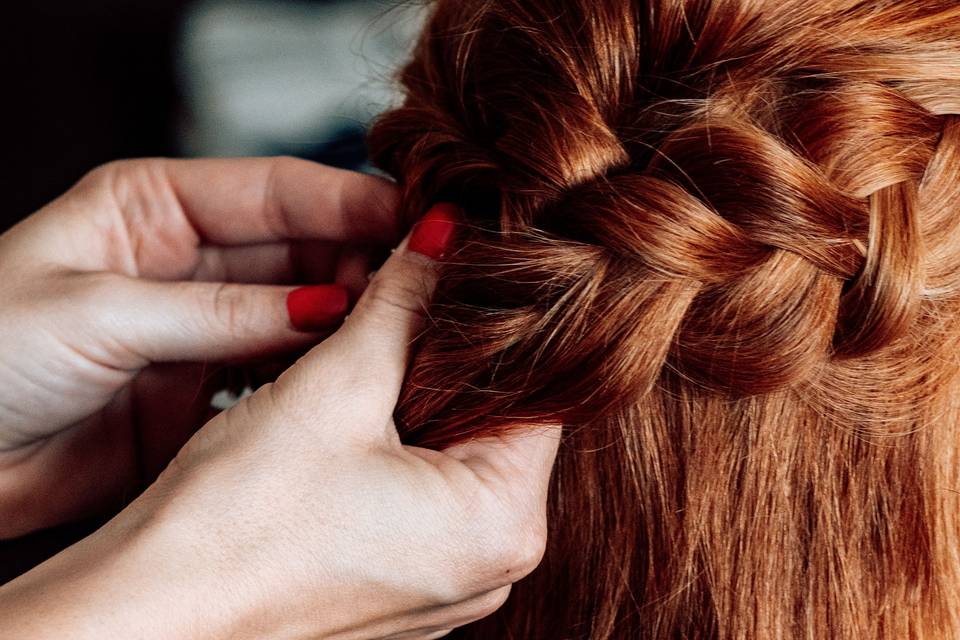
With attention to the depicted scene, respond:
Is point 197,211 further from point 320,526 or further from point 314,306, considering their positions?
point 320,526

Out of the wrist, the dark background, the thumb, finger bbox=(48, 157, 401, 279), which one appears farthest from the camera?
the dark background

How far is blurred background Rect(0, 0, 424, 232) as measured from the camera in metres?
1.83

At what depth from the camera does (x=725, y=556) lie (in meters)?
0.73

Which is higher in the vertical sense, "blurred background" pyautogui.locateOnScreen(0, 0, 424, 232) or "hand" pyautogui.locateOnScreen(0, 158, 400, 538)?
"blurred background" pyautogui.locateOnScreen(0, 0, 424, 232)

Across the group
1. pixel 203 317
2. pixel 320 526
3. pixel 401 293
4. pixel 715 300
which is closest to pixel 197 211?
pixel 203 317

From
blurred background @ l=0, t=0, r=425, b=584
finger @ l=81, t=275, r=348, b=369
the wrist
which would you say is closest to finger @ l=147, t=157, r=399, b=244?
finger @ l=81, t=275, r=348, b=369

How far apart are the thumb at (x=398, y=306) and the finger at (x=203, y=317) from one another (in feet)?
0.36

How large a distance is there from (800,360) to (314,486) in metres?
0.37

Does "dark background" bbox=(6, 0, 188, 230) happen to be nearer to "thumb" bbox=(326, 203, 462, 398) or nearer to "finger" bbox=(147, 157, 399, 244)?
"finger" bbox=(147, 157, 399, 244)

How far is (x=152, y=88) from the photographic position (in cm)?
186

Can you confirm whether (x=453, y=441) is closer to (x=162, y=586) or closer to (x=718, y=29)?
(x=162, y=586)

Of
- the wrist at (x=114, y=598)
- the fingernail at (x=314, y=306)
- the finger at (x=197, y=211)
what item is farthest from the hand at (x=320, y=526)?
the finger at (x=197, y=211)

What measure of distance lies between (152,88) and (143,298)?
1.16m

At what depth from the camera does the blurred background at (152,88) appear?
183 centimetres
